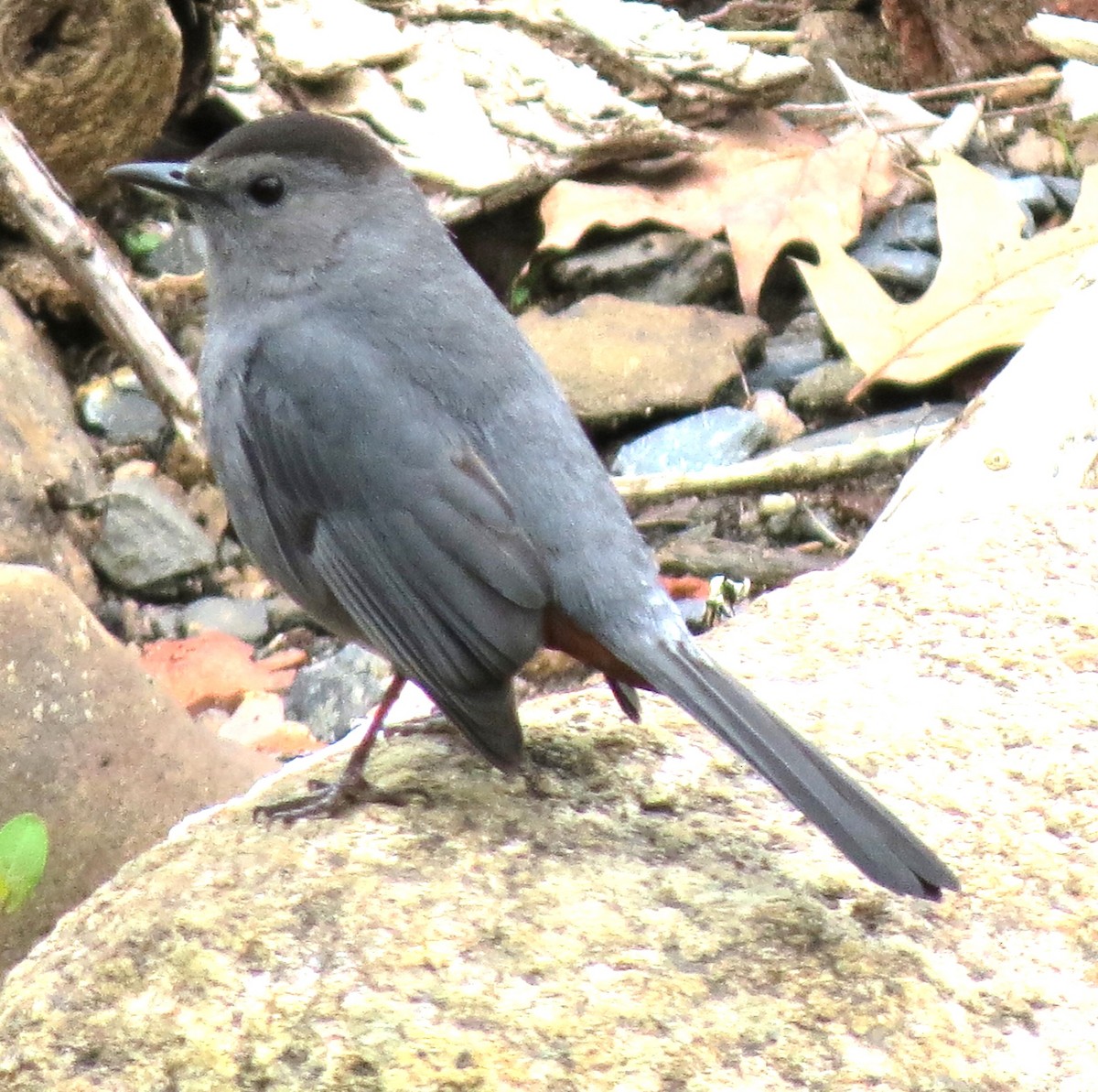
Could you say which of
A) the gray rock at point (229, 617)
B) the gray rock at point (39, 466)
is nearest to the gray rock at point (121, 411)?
the gray rock at point (39, 466)

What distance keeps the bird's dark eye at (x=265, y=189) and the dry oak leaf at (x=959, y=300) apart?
203cm

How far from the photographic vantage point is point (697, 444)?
5.16 m

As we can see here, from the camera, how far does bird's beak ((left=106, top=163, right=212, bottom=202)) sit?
3570 millimetres

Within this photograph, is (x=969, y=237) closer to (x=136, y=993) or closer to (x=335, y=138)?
(x=335, y=138)

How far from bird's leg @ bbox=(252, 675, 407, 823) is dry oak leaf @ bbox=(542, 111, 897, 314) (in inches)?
118

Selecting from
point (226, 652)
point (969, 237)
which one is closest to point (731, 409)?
point (969, 237)

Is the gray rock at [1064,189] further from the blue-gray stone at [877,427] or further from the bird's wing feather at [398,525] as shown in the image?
the bird's wing feather at [398,525]

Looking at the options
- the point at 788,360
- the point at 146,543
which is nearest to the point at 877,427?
the point at 788,360

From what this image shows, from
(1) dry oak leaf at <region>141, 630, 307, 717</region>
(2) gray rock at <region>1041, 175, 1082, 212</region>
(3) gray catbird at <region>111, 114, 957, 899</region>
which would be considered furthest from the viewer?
(2) gray rock at <region>1041, 175, 1082, 212</region>

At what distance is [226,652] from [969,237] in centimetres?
241

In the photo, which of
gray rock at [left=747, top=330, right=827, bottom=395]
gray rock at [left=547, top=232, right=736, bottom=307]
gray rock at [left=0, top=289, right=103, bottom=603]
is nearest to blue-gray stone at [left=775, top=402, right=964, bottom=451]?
gray rock at [left=747, top=330, right=827, bottom=395]

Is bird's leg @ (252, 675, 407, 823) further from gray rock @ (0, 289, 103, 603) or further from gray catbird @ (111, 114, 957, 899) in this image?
gray rock @ (0, 289, 103, 603)

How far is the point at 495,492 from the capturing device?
2.96 meters

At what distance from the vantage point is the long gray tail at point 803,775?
2.38 meters
